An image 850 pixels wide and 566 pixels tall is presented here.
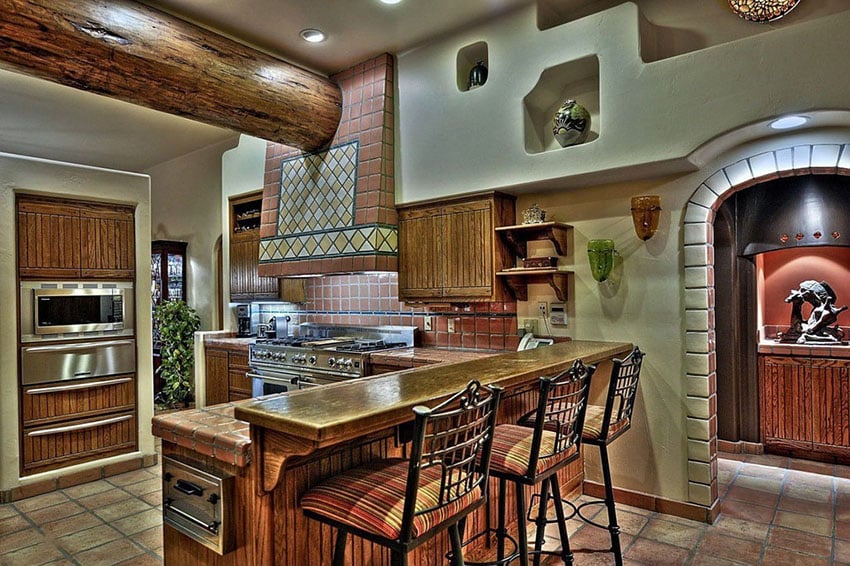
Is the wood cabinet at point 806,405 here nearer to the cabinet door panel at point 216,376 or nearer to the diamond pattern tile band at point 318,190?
the diamond pattern tile band at point 318,190

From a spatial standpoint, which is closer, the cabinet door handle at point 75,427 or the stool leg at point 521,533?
the stool leg at point 521,533

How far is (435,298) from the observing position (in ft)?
13.4

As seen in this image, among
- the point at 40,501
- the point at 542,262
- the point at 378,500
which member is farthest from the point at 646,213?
the point at 40,501

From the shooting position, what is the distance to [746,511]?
3.33 meters

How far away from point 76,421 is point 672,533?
4.15 meters

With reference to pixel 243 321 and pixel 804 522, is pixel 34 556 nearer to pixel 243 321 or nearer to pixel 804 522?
pixel 243 321

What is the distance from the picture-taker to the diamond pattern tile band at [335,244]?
4141mm

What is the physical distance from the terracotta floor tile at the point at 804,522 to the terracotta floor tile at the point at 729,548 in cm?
38

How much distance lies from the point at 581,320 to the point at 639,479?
107 cm

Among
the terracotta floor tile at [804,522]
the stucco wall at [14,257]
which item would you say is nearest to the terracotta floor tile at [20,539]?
the stucco wall at [14,257]

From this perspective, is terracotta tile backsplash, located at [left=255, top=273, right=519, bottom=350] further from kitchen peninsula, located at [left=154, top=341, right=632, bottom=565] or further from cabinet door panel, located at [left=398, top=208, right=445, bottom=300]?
kitchen peninsula, located at [left=154, top=341, right=632, bottom=565]

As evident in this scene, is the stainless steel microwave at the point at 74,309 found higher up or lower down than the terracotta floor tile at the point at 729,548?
higher up

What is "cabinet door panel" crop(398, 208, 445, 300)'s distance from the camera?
4051 millimetres

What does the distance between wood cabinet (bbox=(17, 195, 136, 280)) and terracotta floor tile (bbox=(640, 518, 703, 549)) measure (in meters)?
4.14
